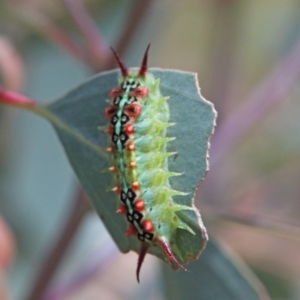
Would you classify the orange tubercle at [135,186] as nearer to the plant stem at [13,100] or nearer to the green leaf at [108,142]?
the green leaf at [108,142]

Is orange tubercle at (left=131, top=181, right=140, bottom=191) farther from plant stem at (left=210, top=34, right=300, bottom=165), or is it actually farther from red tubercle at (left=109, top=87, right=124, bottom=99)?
plant stem at (left=210, top=34, right=300, bottom=165)

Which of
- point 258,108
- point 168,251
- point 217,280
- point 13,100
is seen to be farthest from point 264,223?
point 258,108

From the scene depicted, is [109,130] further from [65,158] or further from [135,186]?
[65,158]

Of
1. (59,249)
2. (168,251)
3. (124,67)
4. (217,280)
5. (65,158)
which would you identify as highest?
(124,67)

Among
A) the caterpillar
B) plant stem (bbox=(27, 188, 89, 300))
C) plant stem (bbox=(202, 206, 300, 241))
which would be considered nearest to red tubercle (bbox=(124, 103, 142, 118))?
the caterpillar

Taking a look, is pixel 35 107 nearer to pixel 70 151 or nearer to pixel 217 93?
pixel 70 151

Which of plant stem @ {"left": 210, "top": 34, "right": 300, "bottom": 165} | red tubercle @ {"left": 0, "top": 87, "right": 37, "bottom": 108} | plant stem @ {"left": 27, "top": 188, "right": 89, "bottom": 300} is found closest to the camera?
red tubercle @ {"left": 0, "top": 87, "right": 37, "bottom": 108}

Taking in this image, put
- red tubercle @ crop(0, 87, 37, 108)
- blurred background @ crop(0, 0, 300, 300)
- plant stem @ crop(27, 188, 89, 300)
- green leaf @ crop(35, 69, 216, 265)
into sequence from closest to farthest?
green leaf @ crop(35, 69, 216, 265)
red tubercle @ crop(0, 87, 37, 108)
plant stem @ crop(27, 188, 89, 300)
blurred background @ crop(0, 0, 300, 300)

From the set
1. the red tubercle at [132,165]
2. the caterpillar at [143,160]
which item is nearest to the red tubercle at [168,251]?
the caterpillar at [143,160]
